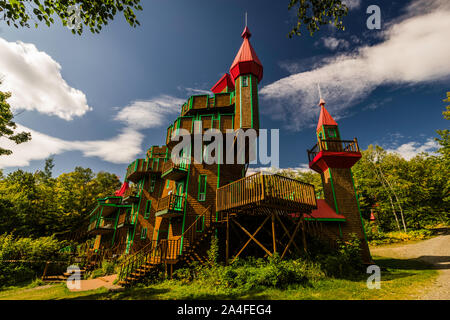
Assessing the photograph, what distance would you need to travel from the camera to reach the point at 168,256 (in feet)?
42.1

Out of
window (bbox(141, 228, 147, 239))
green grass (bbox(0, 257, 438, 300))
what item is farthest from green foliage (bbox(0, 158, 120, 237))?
green grass (bbox(0, 257, 438, 300))

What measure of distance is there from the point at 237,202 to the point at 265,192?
2.10 m

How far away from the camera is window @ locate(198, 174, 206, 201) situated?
1589 centimetres

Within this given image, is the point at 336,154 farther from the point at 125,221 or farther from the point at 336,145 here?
the point at 125,221

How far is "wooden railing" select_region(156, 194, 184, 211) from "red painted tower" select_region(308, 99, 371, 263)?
39.1 ft

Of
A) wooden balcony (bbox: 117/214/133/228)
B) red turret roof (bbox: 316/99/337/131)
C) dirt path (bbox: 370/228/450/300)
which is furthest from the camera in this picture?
wooden balcony (bbox: 117/214/133/228)

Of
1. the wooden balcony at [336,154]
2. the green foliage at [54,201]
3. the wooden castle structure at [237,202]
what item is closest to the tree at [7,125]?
the green foliage at [54,201]

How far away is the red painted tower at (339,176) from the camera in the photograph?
16.1 m

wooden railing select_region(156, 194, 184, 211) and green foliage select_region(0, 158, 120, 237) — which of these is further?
green foliage select_region(0, 158, 120, 237)

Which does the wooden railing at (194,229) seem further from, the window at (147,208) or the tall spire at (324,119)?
the tall spire at (324,119)

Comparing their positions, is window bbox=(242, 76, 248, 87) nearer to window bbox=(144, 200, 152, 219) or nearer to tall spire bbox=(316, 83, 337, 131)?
tall spire bbox=(316, 83, 337, 131)

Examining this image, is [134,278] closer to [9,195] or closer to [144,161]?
[144,161]

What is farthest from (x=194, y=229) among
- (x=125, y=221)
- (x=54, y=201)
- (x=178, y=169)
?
(x=54, y=201)

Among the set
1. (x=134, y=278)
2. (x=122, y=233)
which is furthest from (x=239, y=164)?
(x=122, y=233)
